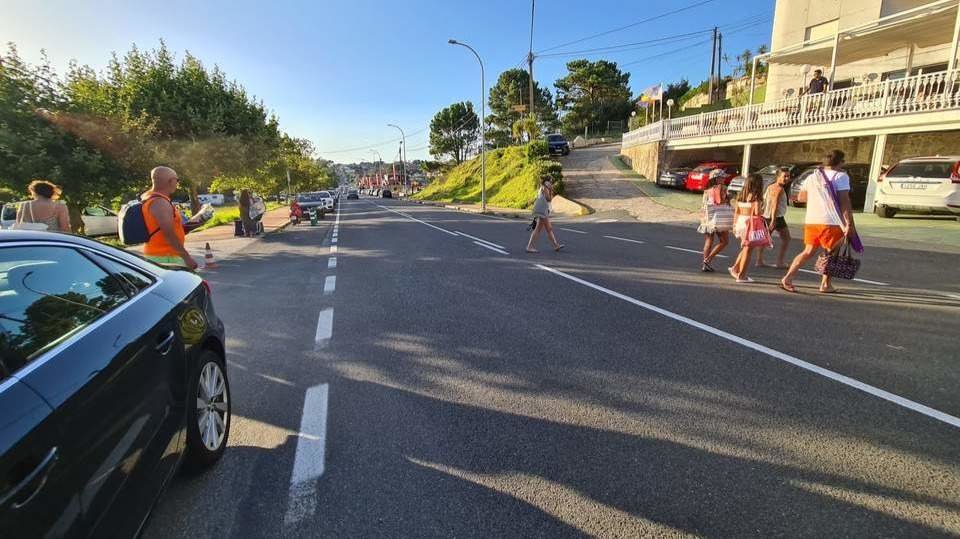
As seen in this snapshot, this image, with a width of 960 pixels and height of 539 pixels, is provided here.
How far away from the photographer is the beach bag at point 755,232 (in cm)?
667

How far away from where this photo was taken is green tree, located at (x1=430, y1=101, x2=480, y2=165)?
76812mm

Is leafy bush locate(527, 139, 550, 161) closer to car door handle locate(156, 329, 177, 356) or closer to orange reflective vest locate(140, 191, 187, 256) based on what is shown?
orange reflective vest locate(140, 191, 187, 256)

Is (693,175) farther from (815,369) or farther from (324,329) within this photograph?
(324,329)

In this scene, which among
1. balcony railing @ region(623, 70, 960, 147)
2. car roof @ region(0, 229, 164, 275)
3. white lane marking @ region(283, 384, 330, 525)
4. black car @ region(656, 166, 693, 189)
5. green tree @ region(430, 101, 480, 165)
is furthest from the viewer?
green tree @ region(430, 101, 480, 165)

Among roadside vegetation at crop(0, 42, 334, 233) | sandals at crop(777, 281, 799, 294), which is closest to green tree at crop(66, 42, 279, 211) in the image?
roadside vegetation at crop(0, 42, 334, 233)

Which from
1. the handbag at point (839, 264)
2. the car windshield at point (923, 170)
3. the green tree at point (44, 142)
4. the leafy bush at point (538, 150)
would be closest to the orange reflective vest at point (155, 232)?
the handbag at point (839, 264)

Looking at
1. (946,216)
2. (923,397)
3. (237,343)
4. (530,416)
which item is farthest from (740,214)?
(946,216)

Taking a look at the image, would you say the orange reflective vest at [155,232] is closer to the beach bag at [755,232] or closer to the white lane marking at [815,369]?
the white lane marking at [815,369]

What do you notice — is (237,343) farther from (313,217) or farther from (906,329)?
(313,217)

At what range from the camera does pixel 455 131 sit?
7681 centimetres

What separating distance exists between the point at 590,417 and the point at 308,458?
1841 mm

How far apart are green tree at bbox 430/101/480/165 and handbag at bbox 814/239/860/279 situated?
239 ft

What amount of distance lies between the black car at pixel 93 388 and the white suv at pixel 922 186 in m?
16.5

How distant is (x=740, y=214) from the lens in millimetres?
7035
